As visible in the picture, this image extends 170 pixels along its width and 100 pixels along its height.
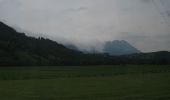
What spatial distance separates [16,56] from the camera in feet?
607

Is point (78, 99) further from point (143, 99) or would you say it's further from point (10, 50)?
point (10, 50)

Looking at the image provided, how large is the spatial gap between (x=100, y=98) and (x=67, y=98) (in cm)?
297

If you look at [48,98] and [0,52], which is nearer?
[48,98]

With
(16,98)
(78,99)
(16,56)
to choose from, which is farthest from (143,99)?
(16,56)

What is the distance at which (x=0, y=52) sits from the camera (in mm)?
184750

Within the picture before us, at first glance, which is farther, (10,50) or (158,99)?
(10,50)

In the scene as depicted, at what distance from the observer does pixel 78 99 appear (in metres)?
27.1

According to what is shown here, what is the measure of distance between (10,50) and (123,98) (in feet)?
585

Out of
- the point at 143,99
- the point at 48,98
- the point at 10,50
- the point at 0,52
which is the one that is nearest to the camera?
the point at 143,99

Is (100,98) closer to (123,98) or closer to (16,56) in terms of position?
(123,98)

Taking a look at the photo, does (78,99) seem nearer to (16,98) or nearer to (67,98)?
(67,98)

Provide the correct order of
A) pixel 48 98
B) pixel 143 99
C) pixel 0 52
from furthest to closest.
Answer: pixel 0 52 < pixel 48 98 < pixel 143 99

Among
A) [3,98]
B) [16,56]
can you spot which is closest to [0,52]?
[16,56]

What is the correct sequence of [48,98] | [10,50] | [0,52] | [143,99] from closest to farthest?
[143,99] < [48,98] < [0,52] < [10,50]
